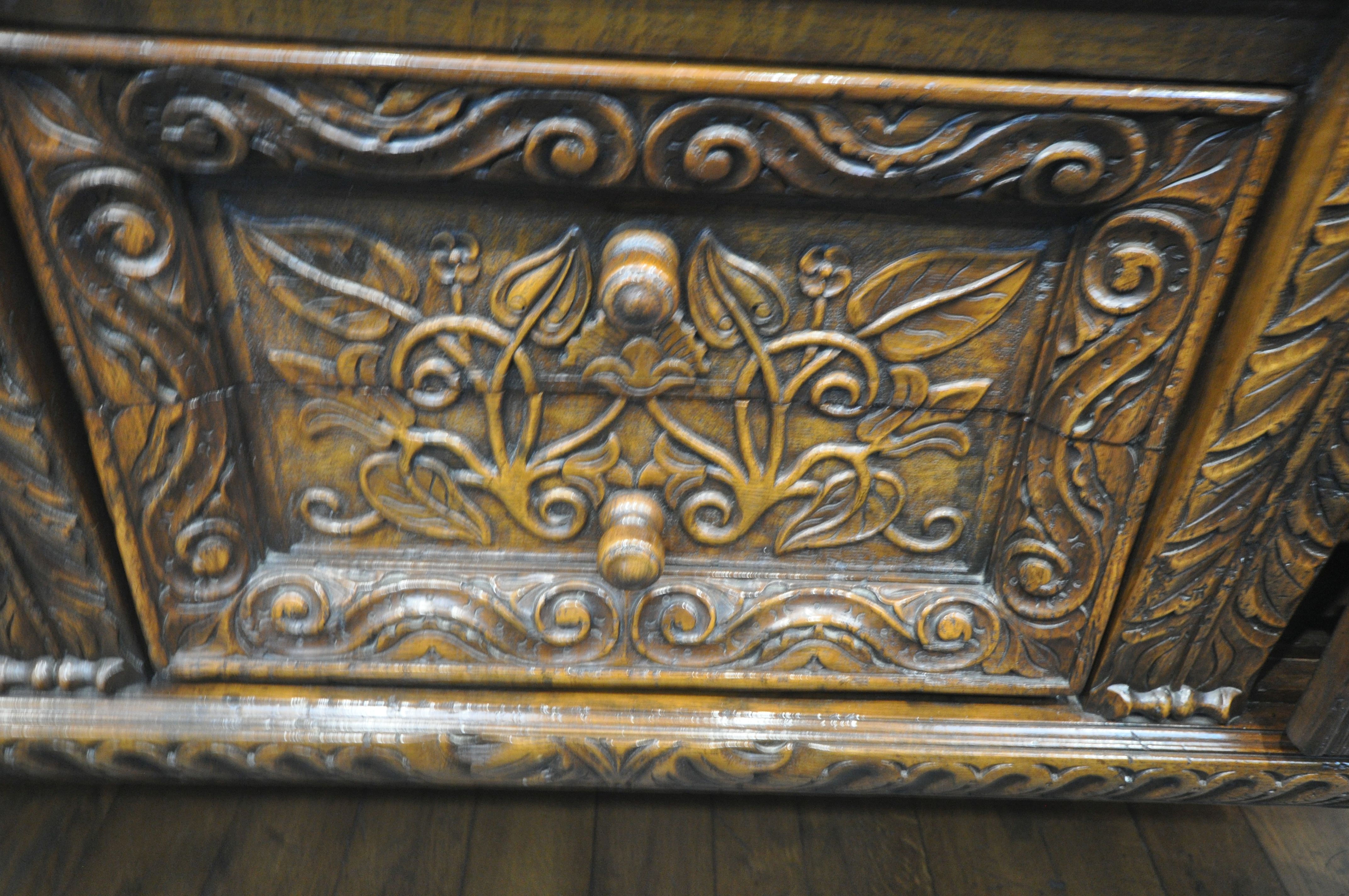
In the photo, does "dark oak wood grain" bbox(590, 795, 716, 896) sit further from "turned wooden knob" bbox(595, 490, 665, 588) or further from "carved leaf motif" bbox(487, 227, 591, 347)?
"carved leaf motif" bbox(487, 227, 591, 347)

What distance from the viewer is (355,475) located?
0.79m

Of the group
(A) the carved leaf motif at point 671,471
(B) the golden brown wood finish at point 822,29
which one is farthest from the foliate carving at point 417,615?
(B) the golden brown wood finish at point 822,29

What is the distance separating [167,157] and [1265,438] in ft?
2.78

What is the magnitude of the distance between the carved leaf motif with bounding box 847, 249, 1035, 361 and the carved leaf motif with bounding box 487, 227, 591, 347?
22cm

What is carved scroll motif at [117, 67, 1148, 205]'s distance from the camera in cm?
61

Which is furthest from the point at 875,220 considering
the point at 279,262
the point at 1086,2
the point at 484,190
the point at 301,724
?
the point at 301,724

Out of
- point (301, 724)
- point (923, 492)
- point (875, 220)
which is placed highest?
point (875, 220)

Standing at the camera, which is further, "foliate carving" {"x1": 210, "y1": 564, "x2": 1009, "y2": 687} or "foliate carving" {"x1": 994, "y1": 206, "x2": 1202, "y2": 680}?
"foliate carving" {"x1": 210, "y1": 564, "x2": 1009, "y2": 687}

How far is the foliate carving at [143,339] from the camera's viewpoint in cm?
62

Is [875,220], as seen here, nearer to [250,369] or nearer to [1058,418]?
[1058,418]

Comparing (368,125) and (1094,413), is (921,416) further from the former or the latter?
(368,125)

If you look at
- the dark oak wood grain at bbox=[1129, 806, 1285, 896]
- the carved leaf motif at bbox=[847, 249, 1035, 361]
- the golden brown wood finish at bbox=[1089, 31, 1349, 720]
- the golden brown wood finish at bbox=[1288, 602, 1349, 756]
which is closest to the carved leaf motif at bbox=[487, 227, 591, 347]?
the carved leaf motif at bbox=[847, 249, 1035, 361]

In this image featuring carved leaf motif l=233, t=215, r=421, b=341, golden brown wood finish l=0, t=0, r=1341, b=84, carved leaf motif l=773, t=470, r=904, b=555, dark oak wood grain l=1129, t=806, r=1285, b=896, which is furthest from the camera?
dark oak wood grain l=1129, t=806, r=1285, b=896

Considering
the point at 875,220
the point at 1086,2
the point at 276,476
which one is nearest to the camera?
the point at 1086,2
